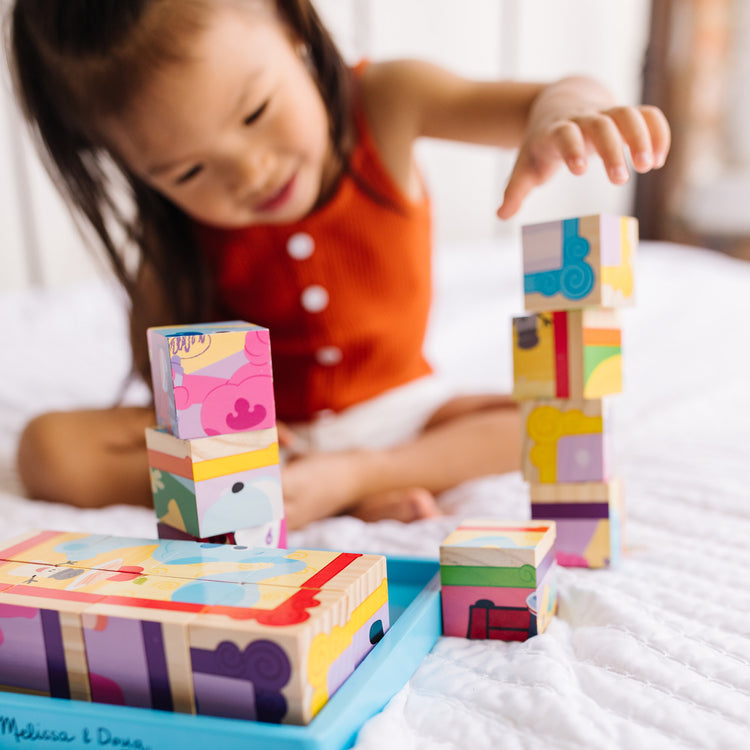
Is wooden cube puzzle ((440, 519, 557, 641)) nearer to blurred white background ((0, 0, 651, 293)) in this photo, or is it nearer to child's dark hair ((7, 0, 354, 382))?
child's dark hair ((7, 0, 354, 382))

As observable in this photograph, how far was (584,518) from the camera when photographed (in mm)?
609

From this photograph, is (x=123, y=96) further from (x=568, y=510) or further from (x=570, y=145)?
(x=568, y=510)

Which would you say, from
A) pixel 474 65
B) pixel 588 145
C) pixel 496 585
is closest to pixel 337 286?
pixel 588 145

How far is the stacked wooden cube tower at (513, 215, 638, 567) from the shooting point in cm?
58

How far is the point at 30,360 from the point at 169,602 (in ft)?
3.30

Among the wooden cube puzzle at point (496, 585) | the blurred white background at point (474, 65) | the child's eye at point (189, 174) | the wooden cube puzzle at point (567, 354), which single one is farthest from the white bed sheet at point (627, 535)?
the child's eye at point (189, 174)

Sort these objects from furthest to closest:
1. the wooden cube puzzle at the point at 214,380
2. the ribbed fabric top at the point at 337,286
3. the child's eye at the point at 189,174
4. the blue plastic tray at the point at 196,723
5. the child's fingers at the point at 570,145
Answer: the ribbed fabric top at the point at 337,286 < the child's eye at the point at 189,174 < the child's fingers at the point at 570,145 < the wooden cube puzzle at the point at 214,380 < the blue plastic tray at the point at 196,723

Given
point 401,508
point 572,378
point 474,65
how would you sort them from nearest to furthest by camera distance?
point 572,378
point 401,508
point 474,65

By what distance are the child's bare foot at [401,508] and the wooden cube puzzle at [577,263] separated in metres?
0.25

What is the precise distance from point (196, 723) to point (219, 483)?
17 cm

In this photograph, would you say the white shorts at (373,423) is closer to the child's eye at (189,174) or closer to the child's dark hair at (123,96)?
the child's dark hair at (123,96)

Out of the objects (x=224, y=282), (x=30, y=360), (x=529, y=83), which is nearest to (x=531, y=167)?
A: (x=529, y=83)

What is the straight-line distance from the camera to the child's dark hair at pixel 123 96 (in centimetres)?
79

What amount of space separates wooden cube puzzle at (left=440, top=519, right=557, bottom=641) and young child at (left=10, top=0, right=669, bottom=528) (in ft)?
0.77
